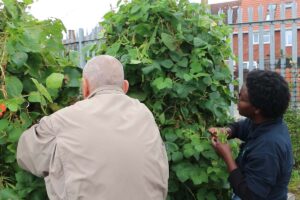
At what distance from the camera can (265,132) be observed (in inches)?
94.0

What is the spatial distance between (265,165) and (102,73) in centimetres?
96

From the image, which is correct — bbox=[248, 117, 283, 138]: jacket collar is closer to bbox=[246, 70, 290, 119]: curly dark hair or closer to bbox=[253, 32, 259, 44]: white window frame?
bbox=[246, 70, 290, 119]: curly dark hair

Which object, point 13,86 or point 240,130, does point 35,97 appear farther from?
point 240,130

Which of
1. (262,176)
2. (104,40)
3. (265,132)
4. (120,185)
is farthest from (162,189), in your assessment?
(104,40)

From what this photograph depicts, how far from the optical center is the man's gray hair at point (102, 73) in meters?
2.04

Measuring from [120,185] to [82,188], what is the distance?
162 millimetres

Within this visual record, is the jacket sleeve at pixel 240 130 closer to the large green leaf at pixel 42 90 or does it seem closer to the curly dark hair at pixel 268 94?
the curly dark hair at pixel 268 94

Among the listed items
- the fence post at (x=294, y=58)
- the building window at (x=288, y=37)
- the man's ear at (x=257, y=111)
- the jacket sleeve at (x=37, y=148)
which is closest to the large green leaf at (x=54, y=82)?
the jacket sleeve at (x=37, y=148)

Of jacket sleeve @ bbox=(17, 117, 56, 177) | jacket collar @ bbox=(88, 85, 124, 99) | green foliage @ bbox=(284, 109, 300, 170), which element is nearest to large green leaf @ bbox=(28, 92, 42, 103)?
jacket sleeve @ bbox=(17, 117, 56, 177)

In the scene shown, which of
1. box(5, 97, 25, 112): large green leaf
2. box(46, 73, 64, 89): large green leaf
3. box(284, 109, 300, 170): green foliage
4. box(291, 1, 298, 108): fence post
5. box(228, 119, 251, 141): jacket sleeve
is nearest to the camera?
box(5, 97, 25, 112): large green leaf

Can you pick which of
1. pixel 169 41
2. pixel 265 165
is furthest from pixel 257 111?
pixel 169 41

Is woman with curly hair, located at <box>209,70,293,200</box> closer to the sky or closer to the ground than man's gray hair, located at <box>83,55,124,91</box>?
closer to the ground

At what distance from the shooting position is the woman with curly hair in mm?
2273

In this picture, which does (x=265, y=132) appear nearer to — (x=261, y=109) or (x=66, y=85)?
(x=261, y=109)
